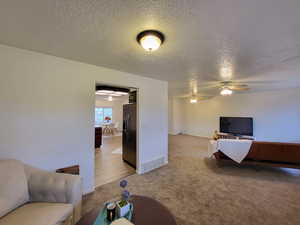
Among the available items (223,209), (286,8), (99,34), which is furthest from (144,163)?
(286,8)

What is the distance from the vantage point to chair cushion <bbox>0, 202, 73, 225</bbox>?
1064 mm

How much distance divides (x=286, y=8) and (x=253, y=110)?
5.83 metres

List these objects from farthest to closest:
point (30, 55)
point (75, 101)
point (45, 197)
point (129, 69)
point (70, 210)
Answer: point (129, 69) → point (75, 101) → point (30, 55) → point (45, 197) → point (70, 210)

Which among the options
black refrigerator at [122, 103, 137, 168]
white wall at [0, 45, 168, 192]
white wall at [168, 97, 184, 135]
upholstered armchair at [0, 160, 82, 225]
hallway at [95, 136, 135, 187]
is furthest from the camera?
white wall at [168, 97, 184, 135]

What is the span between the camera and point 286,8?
1019 mm

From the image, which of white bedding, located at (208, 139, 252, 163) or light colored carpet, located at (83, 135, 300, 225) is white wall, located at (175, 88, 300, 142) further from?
white bedding, located at (208, 139, 252, 163)

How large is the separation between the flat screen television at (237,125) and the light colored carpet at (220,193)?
8.63ft

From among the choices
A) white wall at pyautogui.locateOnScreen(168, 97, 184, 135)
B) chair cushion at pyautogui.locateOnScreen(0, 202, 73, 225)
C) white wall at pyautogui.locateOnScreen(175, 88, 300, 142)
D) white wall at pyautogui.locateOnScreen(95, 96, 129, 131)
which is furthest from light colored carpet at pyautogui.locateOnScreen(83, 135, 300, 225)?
white wall at pyautogui.locateOnScreen(95, 96, 129, 131)

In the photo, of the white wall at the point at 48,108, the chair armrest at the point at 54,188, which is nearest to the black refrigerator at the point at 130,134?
the white wall at the point at 48,108

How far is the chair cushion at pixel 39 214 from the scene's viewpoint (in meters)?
1.06

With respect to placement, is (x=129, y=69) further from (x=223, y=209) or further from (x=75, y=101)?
(x=223, y=209)

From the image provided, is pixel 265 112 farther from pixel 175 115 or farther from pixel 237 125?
pixel 175 115

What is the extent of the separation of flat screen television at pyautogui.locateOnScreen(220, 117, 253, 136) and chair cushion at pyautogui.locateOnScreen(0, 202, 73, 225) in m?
6.38

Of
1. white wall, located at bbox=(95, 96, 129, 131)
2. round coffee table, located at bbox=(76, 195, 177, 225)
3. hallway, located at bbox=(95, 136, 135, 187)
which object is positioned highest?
white wall, located at bbox=(95, 96, 129, 131)
